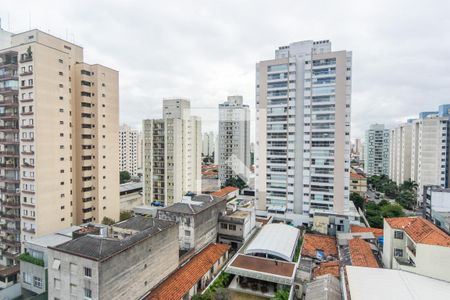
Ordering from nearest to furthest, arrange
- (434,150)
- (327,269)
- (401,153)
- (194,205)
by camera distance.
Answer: (327,269) → (194,205) → (434,150) → (401,153)

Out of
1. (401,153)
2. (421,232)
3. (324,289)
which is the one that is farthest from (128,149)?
(401,153)

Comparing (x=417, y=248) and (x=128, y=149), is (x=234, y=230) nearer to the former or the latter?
(x=417, y=248)

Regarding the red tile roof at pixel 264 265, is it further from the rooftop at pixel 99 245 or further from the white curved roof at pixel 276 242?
the rooftop at pixel 99 245

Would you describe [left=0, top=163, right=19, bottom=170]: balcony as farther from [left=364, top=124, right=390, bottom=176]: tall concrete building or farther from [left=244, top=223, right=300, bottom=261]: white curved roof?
[left=364, top=124, right=390, bottom=176]: tall concrete building

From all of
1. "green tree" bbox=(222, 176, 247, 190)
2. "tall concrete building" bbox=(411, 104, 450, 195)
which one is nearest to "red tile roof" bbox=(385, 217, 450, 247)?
"tall concrete building" bbox=(411, 104, 450, 195)

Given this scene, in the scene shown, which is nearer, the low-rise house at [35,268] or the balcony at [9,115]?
the low-rise house at [35,268]

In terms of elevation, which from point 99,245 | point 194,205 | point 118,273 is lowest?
point 118,273

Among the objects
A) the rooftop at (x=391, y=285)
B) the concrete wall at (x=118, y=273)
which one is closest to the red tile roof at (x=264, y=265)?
the rooftop at (x=391, y=285)
